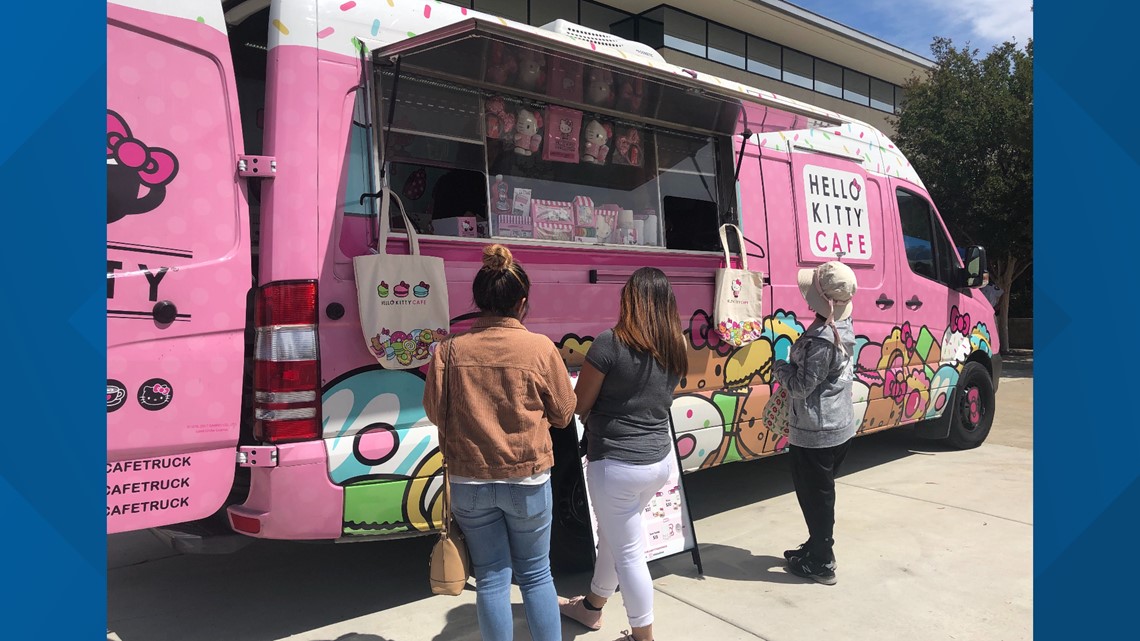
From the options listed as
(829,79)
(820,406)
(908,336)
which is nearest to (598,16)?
(829,79)

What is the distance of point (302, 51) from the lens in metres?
3.26

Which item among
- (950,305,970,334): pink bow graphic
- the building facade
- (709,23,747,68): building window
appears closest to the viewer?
(950,305,970,334): pink bow graphic

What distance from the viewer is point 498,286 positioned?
2.82m

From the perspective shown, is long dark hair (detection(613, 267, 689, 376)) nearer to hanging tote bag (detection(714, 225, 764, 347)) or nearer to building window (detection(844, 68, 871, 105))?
hanging tote bag (detection(714, 225, 764, 347))

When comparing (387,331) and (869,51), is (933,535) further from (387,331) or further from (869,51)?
(869,51)

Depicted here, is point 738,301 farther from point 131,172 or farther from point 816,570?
point 131,172

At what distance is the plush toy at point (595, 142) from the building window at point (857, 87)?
1652 centimetres

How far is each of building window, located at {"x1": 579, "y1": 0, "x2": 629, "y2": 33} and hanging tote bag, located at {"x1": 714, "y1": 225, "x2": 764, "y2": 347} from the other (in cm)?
1000

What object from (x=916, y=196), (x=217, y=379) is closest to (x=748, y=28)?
(x=916, y=196)

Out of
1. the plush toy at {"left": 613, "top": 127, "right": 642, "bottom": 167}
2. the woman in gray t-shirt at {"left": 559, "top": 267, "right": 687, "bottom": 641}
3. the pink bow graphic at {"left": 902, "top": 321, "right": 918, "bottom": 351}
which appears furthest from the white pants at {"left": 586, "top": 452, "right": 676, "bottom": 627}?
the pink bow graphic at {"left": 902, "top": 321, "right": 918, "bottom": 351}

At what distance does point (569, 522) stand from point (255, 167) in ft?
8.07

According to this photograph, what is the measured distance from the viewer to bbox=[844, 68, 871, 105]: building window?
62.5 feet

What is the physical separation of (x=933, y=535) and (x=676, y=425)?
189 centimetres

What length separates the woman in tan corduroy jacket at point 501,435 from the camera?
2750 millimetres
